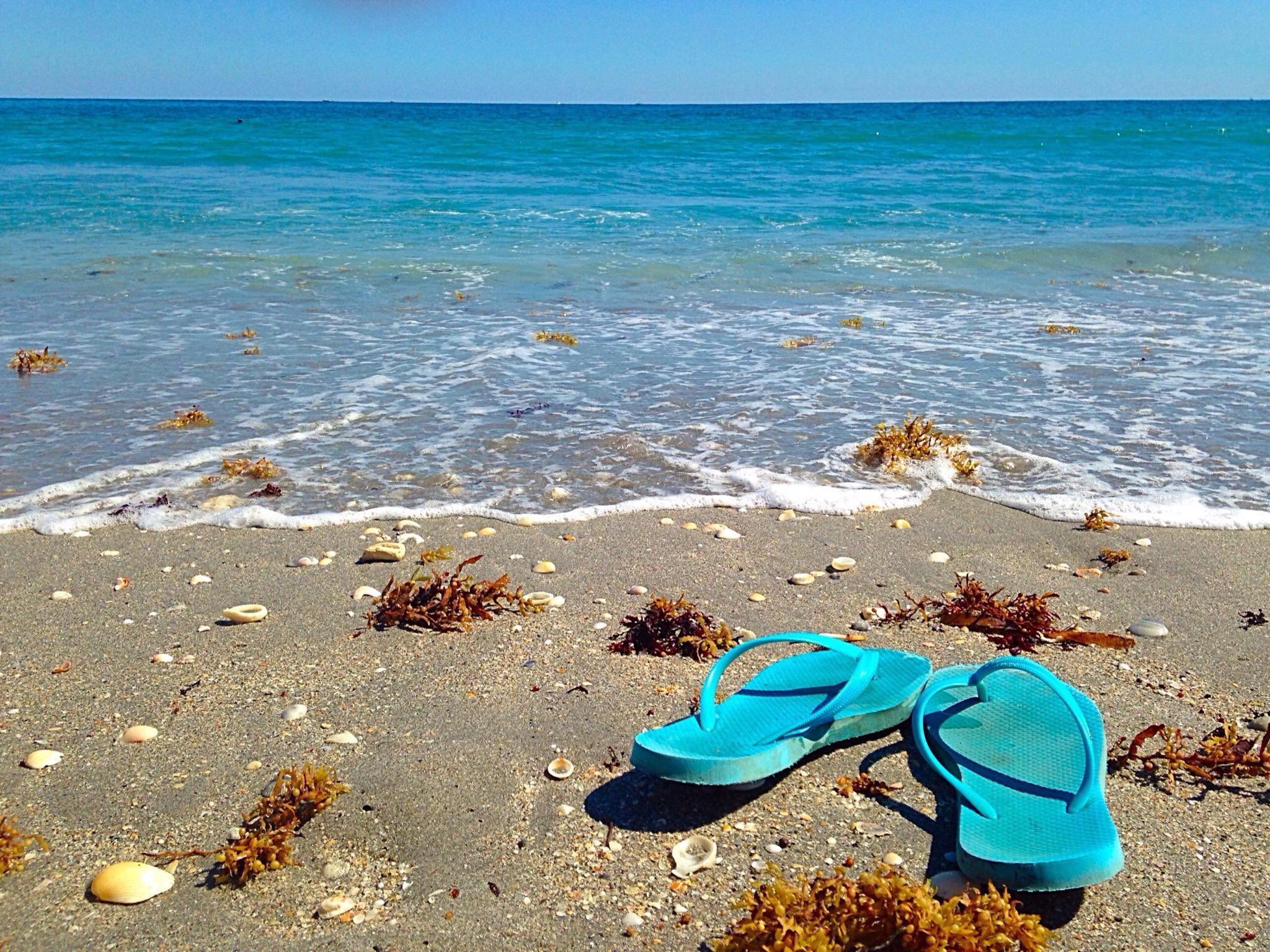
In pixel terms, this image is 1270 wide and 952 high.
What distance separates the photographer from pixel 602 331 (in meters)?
8.93

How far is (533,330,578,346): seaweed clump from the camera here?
27.6ft

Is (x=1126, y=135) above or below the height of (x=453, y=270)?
above

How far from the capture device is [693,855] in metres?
2.38

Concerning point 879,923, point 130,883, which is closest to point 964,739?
point 879,923

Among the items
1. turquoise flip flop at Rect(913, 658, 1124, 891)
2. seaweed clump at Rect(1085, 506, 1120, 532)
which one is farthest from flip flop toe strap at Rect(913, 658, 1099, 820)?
seaweed clump at Rect(1085, 506, 1120, 532)

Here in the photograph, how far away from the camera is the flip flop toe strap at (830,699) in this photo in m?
2.71

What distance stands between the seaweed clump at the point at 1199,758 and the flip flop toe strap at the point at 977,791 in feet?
0.46

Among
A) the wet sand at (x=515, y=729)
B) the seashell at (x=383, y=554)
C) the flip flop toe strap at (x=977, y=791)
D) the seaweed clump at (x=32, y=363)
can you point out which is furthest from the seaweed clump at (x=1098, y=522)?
the seaweed clump at (x=32, y=363)

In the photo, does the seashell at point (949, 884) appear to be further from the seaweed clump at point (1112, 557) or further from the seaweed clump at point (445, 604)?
the seaweed clump at point (1112, 557)

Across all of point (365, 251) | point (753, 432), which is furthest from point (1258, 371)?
point (365, 251)

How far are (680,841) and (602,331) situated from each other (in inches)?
270

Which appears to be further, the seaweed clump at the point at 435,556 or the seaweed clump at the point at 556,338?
the seaweed clump at the point at 556,338

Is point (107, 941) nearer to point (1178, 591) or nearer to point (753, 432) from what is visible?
point (1178, 591)

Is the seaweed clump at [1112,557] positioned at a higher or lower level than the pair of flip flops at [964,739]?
lower
